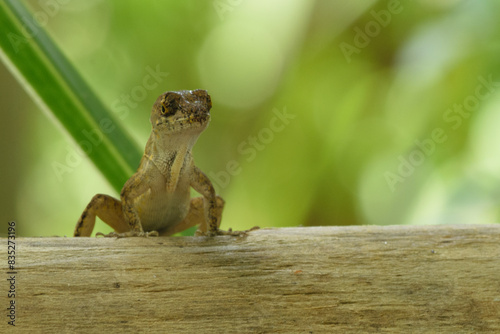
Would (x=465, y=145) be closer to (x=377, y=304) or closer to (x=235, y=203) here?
(x=235, y=203)

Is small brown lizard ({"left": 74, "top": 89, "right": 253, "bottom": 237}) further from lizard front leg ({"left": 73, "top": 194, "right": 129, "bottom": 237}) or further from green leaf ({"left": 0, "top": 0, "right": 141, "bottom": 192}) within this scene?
green leaf ({"left": 0, "top": 0, "right": 141, "bottom": 192})

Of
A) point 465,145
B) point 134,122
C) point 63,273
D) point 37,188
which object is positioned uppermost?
point 465,145

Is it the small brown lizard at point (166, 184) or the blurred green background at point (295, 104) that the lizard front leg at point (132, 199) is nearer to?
the small brown lizard at point (166, 184)

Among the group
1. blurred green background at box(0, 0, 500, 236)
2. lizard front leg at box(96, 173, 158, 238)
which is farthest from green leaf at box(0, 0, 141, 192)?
blurred green background at box(0, 0, 500, 236)

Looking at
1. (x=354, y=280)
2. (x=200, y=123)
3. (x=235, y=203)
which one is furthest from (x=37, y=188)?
(x=354, y=280)

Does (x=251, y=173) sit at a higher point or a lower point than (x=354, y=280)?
higher

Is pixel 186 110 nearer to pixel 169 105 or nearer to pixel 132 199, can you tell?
pixel 169 105
